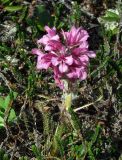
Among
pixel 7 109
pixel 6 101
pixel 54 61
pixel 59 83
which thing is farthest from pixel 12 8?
pixel 54 61

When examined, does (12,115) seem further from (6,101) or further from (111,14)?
(111,14)

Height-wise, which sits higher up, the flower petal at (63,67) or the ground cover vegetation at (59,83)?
the flower petal at (63,67)

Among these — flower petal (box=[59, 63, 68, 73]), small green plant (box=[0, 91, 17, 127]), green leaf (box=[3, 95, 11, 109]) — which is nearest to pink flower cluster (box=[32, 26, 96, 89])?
flower petal (box=[59, 63, 68, 73])

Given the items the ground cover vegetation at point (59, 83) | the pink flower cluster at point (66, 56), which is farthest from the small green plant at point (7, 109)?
the pink flower cluster at point (66, 56)

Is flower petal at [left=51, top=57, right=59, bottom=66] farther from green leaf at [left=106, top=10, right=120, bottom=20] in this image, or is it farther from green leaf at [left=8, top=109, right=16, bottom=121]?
green leaf at [left=106, top=10, right=120, bottom=20]

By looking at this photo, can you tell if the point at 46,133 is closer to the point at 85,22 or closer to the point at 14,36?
the point at 14,36

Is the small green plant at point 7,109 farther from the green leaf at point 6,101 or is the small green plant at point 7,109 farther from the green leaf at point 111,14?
the green leaf at point 111,14

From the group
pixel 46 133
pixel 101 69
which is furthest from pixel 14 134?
pixel 101 69
